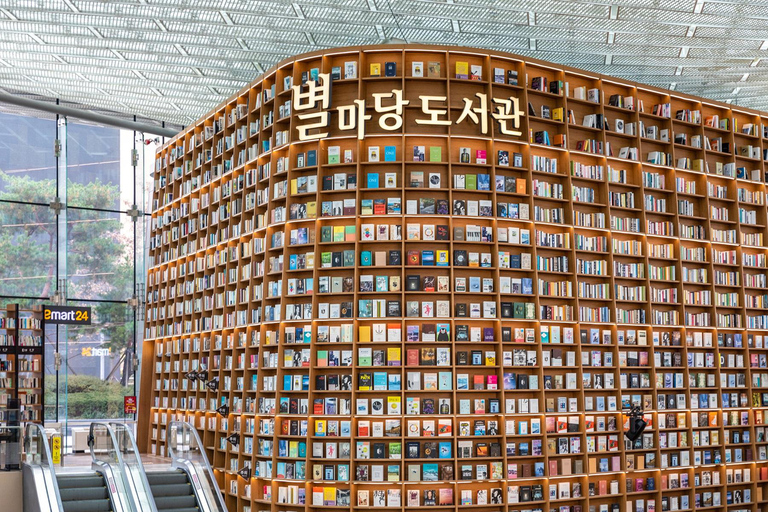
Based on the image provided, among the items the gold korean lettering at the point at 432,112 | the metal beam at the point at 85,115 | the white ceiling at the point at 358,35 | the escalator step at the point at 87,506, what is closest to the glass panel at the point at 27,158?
the metal beam at the point at 85,115

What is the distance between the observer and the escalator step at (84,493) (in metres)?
10.7

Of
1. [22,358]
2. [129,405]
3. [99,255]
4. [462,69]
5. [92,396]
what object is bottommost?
[129,405]

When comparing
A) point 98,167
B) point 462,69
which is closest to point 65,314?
point 98,167

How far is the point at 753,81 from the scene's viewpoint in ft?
45.1

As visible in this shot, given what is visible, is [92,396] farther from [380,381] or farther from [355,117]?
[355,117]

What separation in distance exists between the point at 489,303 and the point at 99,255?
9988mm

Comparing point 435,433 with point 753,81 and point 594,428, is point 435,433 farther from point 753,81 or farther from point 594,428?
point 753,81

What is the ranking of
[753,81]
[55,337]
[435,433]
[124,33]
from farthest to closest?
[55,337], [753,81], [124,33], [435,433]

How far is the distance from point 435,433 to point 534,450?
1307 mm

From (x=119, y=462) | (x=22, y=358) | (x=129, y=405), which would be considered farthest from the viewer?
→ (x=129, y=405)

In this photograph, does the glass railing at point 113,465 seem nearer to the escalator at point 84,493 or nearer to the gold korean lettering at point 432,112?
the escalator at point 84,493

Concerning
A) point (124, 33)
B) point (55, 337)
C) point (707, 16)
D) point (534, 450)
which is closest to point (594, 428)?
point (534, 450)

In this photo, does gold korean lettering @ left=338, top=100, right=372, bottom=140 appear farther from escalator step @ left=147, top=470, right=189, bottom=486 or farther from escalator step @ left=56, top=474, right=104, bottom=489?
escalator step @ left=56, top=474, right=104, bottom=489

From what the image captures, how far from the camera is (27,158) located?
55.5 ft
